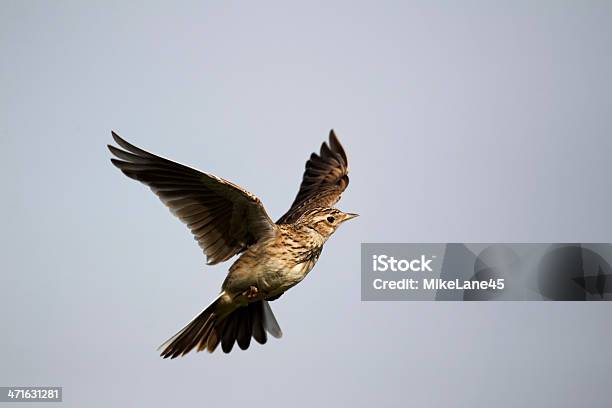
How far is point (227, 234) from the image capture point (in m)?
7.88

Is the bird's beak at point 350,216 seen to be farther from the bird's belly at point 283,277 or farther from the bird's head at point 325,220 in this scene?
the bird's belly at point 283,277

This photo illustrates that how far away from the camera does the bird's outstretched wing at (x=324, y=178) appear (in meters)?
9.81

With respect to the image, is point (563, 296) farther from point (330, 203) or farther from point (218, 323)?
point (218, 323)

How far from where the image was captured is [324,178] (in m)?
10.8

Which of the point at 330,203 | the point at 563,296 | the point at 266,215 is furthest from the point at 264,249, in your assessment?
the point at 563,296

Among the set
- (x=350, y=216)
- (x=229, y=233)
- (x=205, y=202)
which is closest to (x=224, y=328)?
(x=229, y=233)

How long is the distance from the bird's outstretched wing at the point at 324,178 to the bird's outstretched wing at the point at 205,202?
5.59 feet

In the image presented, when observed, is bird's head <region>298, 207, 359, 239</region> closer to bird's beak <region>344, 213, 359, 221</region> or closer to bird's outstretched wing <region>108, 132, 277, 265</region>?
bird's beak <region>344, 213, 359, 221</region>

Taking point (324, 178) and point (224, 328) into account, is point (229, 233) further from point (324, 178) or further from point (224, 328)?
point (324, 178)

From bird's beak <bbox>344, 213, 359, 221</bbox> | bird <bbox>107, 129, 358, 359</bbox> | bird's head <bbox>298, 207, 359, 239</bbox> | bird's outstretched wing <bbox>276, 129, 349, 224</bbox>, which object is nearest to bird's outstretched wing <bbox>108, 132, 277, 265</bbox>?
bird <bbox>107, 129, 358, 359</bbox>

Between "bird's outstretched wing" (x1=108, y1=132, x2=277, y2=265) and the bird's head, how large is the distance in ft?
1.14

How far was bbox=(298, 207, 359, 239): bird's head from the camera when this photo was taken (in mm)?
7879

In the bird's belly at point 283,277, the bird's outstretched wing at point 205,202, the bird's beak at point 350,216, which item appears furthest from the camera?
the bird's beak at point 350,216

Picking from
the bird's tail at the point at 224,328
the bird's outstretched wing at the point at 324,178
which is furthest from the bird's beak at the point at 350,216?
the bird's outstretched wing at the point at 324,178
